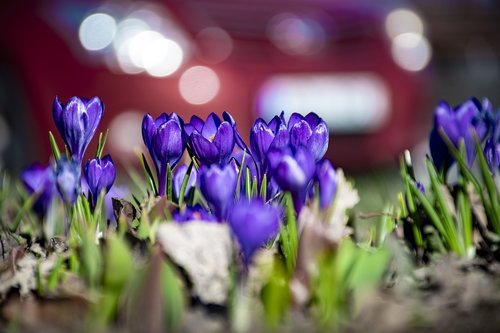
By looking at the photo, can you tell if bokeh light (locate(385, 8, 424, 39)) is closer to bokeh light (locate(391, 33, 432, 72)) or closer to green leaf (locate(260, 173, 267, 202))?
bokeh light (locate(391, 33, 432, 72))

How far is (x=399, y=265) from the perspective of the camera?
47.8 inches

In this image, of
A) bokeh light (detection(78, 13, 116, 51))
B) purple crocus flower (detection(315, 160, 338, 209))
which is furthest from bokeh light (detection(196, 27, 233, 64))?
purple crocus flower (detection(315, 160, 338, 209))

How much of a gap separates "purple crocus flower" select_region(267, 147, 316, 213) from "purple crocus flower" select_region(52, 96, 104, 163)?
1.17 feet

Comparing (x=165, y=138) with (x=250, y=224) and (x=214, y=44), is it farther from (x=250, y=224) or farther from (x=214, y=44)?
(x=214, y=44)

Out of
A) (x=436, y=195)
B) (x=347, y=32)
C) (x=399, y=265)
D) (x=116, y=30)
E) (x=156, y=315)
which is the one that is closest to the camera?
(x=156, y=315)

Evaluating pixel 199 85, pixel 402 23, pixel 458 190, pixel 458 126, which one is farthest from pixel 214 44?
pixel 458 190

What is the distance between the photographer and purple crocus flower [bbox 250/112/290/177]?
136cm

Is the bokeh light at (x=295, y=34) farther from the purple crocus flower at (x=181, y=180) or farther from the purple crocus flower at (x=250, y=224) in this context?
the purple crocus flower at (x=250, y=224)

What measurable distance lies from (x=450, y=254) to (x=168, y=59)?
302 cm

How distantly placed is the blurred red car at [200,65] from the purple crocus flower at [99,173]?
2.60 metres

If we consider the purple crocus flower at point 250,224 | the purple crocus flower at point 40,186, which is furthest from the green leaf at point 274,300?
the purple crocus flower at point 40,186

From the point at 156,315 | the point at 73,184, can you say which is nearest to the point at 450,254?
the point at 156,315

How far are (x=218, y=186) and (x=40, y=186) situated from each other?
0.57m

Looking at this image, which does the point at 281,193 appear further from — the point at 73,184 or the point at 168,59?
the point at 168,59
